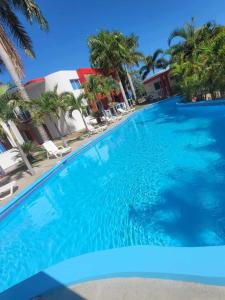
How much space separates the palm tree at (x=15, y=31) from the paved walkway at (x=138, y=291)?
14822 mm

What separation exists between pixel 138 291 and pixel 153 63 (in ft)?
136

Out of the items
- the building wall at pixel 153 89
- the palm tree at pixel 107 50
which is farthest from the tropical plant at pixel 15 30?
the building wall at pixel 153 89

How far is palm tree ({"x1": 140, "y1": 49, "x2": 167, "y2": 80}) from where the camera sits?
121 feet

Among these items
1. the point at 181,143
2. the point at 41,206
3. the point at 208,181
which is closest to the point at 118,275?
the point at 208,181

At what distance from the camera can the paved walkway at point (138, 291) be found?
1.89 metres

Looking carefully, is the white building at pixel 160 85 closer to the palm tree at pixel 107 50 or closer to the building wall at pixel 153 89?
the building wall at pixel 153 89

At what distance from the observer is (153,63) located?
38.7 m

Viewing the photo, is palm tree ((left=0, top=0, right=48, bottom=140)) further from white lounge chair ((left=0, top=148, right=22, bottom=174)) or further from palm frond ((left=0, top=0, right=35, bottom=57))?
white lounge chair ((left=0, top=148, right=22, bottom=174))

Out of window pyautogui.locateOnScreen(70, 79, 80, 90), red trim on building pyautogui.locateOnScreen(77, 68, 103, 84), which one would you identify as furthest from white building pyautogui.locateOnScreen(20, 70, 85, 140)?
red trim on building pyautogui.locateOnScreen(77, 68, 103, 84)

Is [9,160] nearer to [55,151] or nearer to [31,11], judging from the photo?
[55,151]

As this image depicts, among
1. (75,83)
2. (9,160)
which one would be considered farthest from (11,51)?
(75,83)

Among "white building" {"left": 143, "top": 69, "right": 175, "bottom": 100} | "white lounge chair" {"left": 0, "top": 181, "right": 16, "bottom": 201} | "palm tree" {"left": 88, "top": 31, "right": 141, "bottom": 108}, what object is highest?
"palm tree" {"left": 88, "top": 31, "right": 141, "bottom": 108}

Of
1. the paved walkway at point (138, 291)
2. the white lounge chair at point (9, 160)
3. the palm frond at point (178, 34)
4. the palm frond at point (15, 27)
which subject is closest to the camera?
the paved walkway at point (138, 291)

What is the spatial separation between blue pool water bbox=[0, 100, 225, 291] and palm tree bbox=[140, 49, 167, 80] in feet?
104
